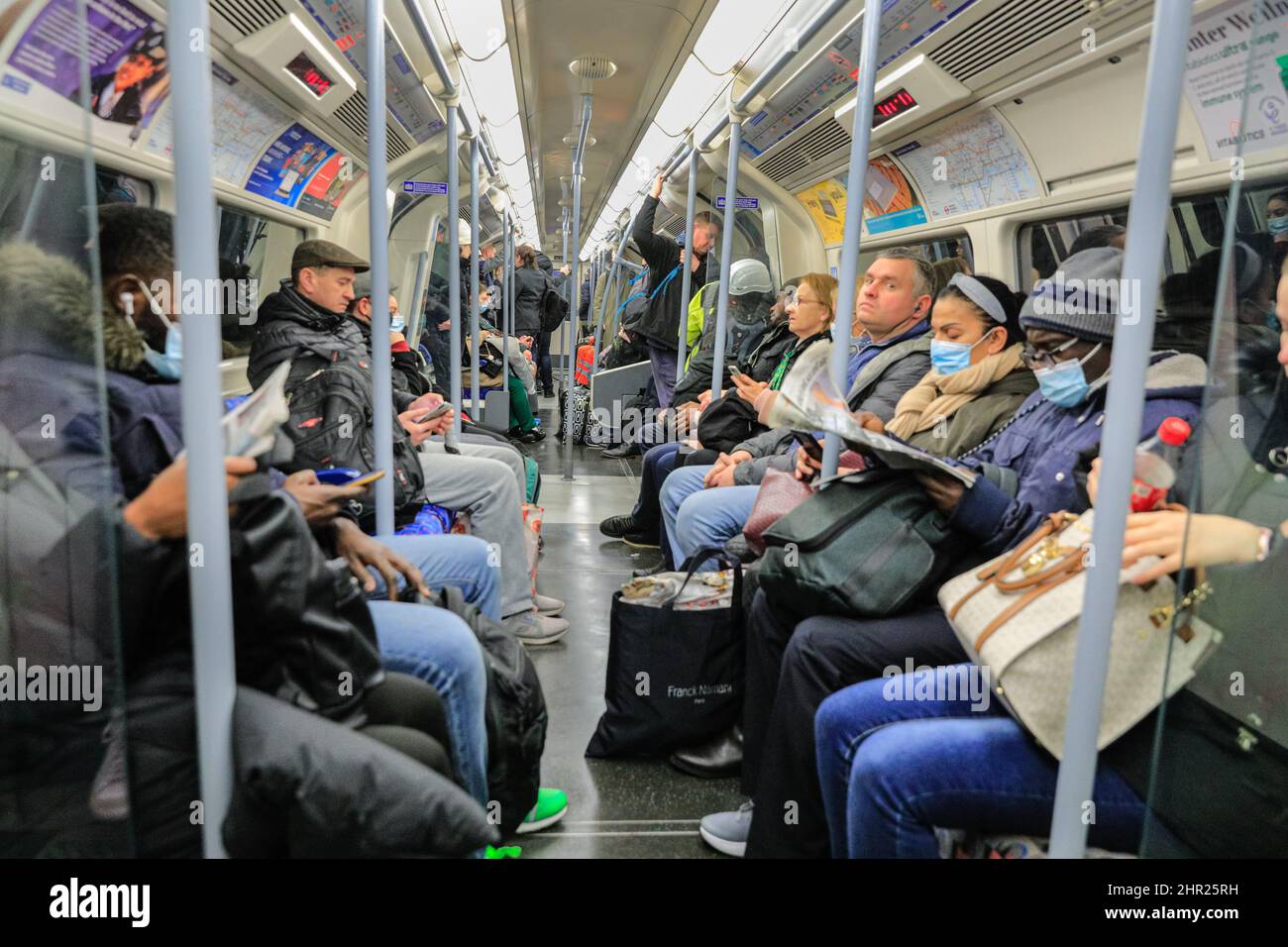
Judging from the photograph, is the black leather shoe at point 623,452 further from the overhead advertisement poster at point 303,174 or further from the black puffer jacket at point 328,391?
the black puffer jacket at point 328,391

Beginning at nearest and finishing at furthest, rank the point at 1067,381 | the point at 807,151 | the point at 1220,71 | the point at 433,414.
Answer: the point at 1067,381, the point at 1220,71, the point at 433,414, the point at 807,151

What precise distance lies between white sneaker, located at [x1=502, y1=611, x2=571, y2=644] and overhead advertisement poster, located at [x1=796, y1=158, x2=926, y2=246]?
107 inches

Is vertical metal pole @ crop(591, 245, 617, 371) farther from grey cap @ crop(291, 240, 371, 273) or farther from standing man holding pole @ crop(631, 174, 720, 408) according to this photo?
grey cap @ crop(291, 240, 371, 273)

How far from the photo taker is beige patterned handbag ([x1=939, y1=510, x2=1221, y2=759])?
1299 millimetres

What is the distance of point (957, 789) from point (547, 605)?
2571 mm

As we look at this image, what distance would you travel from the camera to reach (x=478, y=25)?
16.3 feet

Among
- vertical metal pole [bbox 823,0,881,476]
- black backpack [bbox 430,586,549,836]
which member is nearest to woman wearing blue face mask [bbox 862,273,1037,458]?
vertical metal pole [bbox 823,0,881,476]

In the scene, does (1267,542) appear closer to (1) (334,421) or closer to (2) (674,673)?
(2) (674,673)

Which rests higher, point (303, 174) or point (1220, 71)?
point (303, 174)

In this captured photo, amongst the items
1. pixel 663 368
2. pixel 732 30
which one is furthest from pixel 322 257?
pixel 663 368

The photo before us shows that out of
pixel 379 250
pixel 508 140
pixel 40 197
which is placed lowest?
pixel 40 197

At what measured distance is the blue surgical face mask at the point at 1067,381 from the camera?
1971 mm

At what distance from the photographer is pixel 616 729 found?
2.55 meters

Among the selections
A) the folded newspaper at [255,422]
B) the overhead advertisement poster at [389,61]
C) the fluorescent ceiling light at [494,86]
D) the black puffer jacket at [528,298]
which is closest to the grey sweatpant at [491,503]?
the overhead advertisement poster at [389,61]
